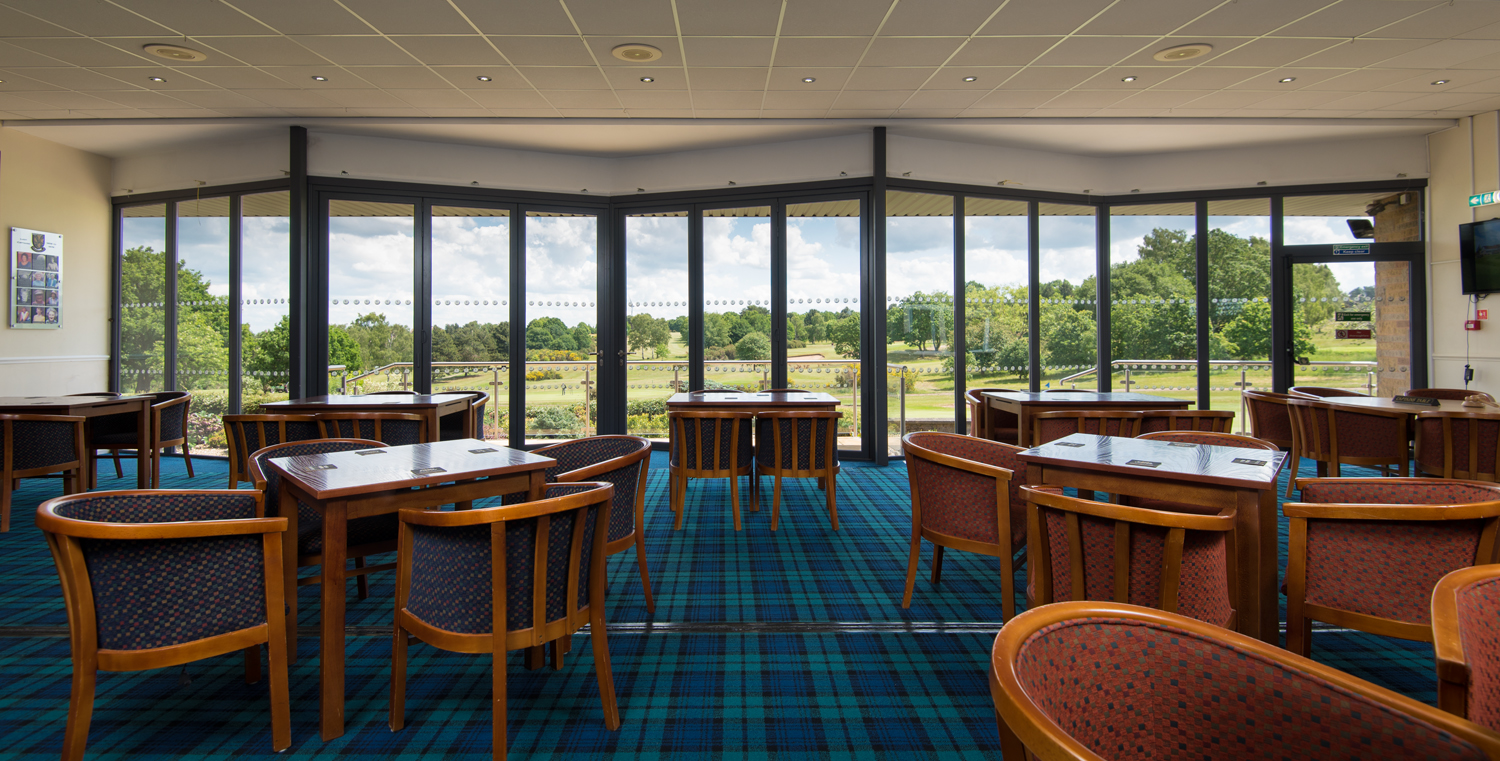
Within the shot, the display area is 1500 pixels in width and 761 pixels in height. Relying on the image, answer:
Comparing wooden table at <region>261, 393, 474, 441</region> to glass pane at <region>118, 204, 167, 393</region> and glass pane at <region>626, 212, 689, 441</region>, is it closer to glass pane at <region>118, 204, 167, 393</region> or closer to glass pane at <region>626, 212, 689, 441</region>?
glass pane at <region>626, 212, 689, 441</region>

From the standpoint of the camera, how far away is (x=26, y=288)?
7039 mm

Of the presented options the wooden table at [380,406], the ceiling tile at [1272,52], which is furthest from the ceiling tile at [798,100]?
the wooden table at [380,406]

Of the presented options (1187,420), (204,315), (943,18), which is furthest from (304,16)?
(1187,420)

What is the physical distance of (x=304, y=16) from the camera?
4480 millimetres

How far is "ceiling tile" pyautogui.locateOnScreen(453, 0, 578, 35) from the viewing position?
4.34 metres

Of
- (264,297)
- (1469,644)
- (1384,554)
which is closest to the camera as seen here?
(1469,644)

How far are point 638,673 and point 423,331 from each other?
6.10m

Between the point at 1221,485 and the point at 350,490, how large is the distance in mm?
2957

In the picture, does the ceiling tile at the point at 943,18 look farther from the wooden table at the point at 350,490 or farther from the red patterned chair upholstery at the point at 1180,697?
the red patterned chair upholstery at the point at 1180,697

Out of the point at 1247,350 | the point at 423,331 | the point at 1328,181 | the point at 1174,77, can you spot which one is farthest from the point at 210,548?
the point at 1328,181

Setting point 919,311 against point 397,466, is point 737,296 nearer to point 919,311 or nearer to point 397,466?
point 919,311

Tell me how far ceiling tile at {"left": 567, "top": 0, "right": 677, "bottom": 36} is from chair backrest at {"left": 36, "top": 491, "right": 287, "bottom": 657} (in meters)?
3.70

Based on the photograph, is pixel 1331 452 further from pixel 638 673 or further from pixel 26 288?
pixel 26 288

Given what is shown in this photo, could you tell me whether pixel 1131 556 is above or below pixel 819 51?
below
